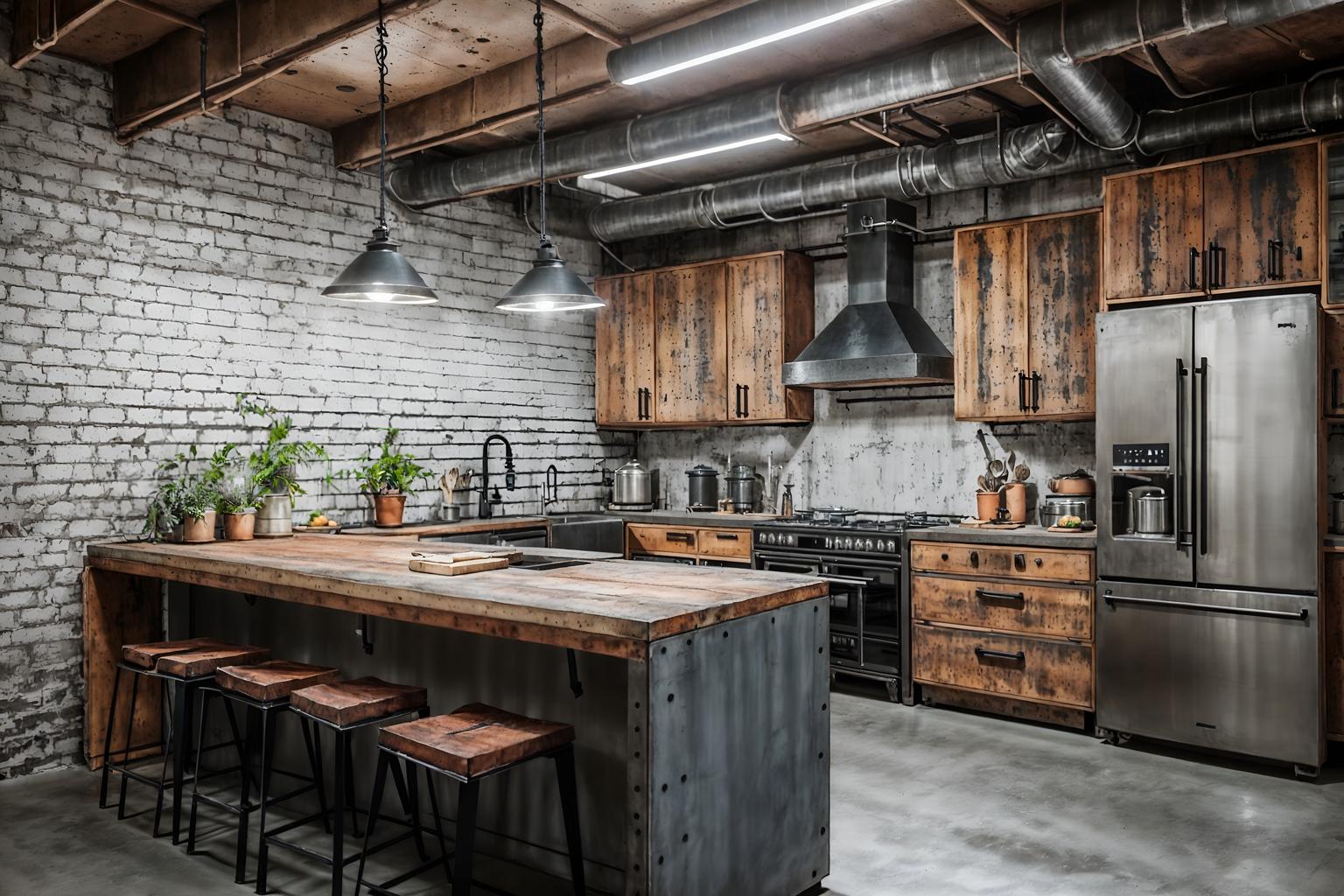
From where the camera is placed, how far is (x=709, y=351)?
7.16 metres

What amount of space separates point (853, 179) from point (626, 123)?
149 centimetres

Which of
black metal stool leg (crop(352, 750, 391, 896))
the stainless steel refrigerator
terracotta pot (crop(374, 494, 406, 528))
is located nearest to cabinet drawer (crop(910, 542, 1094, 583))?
the stainless steel refrigerator

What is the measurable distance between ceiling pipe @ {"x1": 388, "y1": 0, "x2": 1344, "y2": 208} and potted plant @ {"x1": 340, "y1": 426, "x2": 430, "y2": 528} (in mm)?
1685

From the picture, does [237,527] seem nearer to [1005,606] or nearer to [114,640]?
[114,640]

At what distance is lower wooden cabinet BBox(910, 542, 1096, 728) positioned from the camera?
202 inches

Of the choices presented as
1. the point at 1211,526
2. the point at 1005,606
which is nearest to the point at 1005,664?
the point at 1005,606

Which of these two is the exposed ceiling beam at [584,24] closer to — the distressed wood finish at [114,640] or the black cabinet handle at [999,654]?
the distressed wood finish at [114,640]

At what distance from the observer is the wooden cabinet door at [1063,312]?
5508 millimetres

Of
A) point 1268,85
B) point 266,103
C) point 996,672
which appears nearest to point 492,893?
point 996,672

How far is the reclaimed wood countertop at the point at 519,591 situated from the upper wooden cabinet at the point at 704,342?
10.1 ft

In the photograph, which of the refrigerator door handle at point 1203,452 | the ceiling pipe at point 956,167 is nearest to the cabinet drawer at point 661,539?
the ceiling pipe at point 956,167

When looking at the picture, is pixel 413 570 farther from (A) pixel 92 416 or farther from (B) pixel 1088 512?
(B) pixel 1088 512

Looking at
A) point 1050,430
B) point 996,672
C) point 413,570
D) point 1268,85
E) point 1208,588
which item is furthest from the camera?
point 1050,430

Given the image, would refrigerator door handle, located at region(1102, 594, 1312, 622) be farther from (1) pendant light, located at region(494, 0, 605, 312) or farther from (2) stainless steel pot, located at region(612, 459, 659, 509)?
(2) stainless steel pot, located at region(612, 459, 659, 509)
